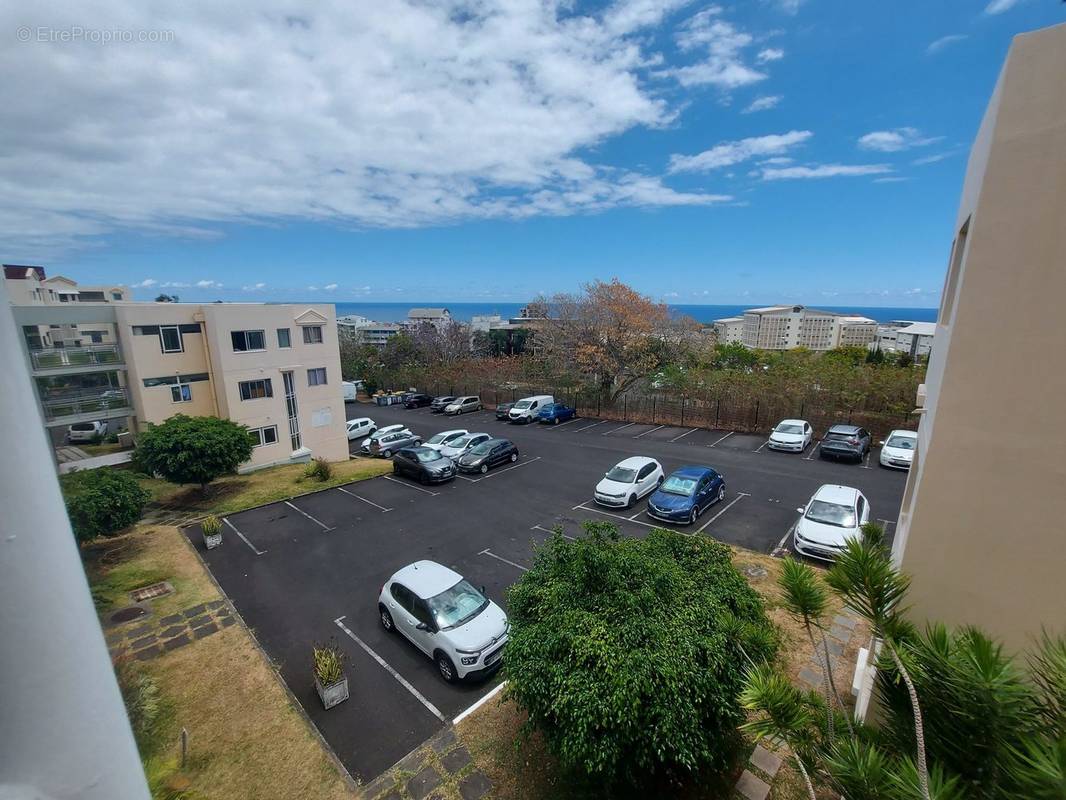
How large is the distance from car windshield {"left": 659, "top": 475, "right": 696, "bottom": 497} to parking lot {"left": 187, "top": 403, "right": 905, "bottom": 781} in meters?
1.01

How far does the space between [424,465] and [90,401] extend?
39.7 feet

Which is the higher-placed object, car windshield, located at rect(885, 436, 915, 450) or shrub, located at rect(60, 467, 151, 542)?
shrub, located at rect(60, 467, 151, 542)

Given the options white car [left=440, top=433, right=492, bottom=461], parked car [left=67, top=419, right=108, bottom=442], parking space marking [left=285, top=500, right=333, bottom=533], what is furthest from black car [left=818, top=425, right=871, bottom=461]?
parked car [left=67, top=419, right=108, bottom=442]

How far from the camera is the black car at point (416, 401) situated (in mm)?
37375

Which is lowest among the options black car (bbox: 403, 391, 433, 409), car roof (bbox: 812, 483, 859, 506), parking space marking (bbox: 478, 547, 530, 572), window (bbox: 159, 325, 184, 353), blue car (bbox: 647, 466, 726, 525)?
black car (bbox: 403, 391, 433, 409)

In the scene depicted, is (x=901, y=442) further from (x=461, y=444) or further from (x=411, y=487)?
(x=411, y=487)

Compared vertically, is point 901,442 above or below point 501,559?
above

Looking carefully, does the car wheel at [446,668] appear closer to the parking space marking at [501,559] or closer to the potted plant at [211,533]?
the parking space marking at [501,559]

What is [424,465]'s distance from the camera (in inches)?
704

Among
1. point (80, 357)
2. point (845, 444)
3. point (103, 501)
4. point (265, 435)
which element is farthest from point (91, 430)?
point (845, 444)

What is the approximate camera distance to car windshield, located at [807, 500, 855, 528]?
11.4m

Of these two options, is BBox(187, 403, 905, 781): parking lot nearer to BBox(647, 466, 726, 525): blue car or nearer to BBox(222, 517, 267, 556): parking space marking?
BBox(222, 517, 267, 556): parking space marking

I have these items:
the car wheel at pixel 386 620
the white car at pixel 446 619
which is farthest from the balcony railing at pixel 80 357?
the white car at pixel 446 619

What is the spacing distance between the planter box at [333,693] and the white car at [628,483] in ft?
30.5
